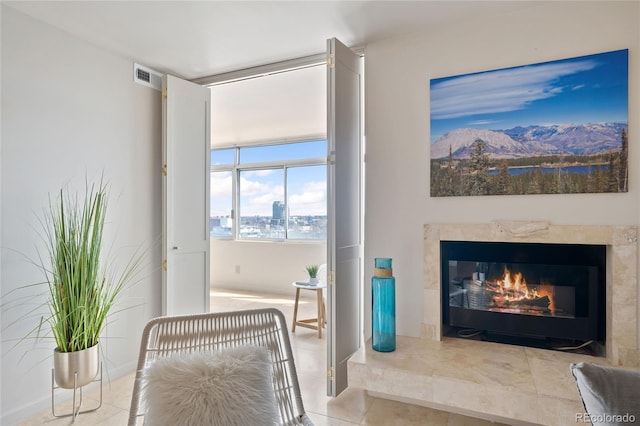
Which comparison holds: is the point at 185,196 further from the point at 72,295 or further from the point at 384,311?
the point at 384,311

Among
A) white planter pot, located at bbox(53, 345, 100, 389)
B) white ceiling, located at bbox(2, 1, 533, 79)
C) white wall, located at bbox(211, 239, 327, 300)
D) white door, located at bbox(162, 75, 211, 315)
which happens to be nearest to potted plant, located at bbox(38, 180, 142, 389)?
white planter pot, located at bbox(53, 345, 100, 389)

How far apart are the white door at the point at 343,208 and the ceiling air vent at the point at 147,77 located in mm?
1614

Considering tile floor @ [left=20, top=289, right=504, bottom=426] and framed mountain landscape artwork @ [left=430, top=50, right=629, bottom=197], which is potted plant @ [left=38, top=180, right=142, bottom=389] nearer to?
tile floor @ [left=20, top=289, right=504, bottom=426]

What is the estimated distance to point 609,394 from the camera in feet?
3.46

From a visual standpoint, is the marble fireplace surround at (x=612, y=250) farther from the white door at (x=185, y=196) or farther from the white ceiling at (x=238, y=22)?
the white door at (x=185, y=196)

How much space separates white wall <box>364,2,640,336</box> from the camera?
2088 millimetres

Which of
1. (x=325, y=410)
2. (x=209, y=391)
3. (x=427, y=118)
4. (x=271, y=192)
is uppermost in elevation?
(x=427, y=118)

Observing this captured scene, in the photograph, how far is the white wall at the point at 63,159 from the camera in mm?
2229

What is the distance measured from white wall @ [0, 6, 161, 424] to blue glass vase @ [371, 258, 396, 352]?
1.93 m

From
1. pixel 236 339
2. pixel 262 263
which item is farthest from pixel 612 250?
pixel 262 263

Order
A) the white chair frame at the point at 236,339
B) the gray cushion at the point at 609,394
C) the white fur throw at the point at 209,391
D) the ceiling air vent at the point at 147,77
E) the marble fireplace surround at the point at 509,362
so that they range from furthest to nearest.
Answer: the ceiling air vent at the point at 147,77 → the marble fireplace surround at the point at 509,362 → the white chair frame at the point at 236,339 → the white fur throw at the point at 209,391 → the gray cushion at the point at 609,394

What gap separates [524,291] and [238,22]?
2462 millimetres

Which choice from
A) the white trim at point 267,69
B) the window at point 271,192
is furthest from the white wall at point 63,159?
the window at point 271,192

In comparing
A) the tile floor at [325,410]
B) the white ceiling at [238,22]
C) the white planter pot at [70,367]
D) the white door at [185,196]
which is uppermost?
the white ceiling at [238,22]
